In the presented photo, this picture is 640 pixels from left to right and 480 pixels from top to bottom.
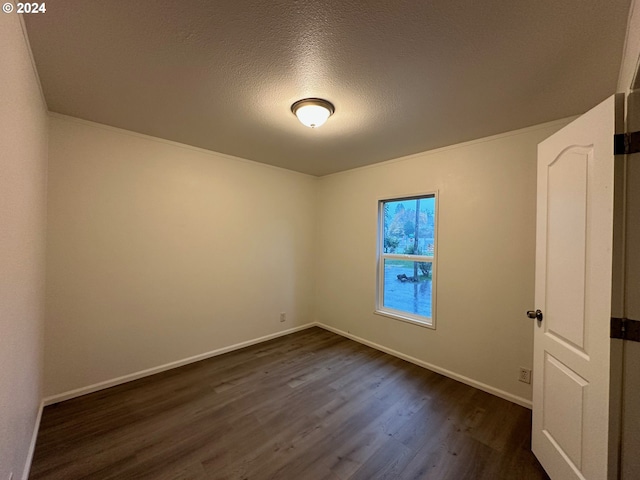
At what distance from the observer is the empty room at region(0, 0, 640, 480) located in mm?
1197

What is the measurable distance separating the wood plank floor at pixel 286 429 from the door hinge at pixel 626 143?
6.31 ft

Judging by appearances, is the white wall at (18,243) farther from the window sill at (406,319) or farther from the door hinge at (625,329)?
the window sill at (406,319)

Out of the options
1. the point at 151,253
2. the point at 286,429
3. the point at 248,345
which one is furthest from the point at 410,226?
the point at 151,253

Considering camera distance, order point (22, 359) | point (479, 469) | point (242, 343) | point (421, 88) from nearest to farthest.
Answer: point (22, 359) < point (479, 469) < point (421, 88) < point (242, 343)

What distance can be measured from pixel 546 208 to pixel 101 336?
380 cm

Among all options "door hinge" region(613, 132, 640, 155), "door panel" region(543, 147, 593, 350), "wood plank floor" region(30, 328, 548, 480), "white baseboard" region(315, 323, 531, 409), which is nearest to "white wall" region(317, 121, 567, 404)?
"white baseboard" region(315, 323, 531, 409)

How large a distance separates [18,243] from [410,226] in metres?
3.36

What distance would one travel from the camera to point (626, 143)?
1.18 meters

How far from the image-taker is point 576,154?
4.70 feet

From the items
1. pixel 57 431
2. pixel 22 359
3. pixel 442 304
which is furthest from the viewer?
pixel 442 304

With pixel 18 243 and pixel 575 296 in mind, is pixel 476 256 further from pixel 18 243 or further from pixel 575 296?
pixel 18 243

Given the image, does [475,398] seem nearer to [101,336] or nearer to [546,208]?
[546,208]

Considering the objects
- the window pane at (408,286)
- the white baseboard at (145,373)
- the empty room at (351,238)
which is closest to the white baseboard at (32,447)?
the empty room at (351,238)

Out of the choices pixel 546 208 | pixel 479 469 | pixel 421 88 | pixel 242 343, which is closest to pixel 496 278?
pixel 546 208
